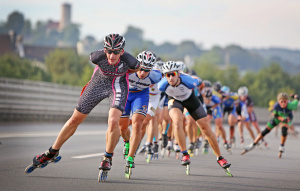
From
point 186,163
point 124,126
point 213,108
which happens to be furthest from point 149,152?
point 213,108

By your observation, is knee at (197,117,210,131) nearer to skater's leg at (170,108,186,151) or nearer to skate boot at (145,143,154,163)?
skater's leg at (170,108,186,151)

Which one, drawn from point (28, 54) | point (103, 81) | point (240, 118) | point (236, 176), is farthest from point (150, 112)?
point (28, 54)

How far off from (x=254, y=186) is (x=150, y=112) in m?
4.42

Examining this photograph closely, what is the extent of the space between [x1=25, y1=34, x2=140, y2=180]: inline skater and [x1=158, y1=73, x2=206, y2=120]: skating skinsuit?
7.28 feet

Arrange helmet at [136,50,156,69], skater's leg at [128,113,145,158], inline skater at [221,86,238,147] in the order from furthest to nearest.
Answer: inline skater at [221,86,238,147], helmet at [136,50,156,69], skater's leg at [128,113,145,158]

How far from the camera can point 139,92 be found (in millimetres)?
11258

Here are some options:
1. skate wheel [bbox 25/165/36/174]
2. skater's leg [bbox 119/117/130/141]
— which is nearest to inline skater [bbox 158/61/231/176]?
skater's leg [bbox 119/117/130/141]

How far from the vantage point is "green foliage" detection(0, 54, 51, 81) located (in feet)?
194

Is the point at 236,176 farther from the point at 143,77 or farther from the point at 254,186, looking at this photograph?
the point at 143,77

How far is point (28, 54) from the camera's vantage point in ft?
513

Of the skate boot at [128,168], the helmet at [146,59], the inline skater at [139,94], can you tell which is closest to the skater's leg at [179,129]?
the inline skater at [139,94]

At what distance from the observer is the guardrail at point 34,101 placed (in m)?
26.2

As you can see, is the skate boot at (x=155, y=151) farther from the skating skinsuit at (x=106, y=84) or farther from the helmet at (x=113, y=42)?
the helmet at (x=113, y=42)

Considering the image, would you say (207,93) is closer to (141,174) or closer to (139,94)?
(139,94)
